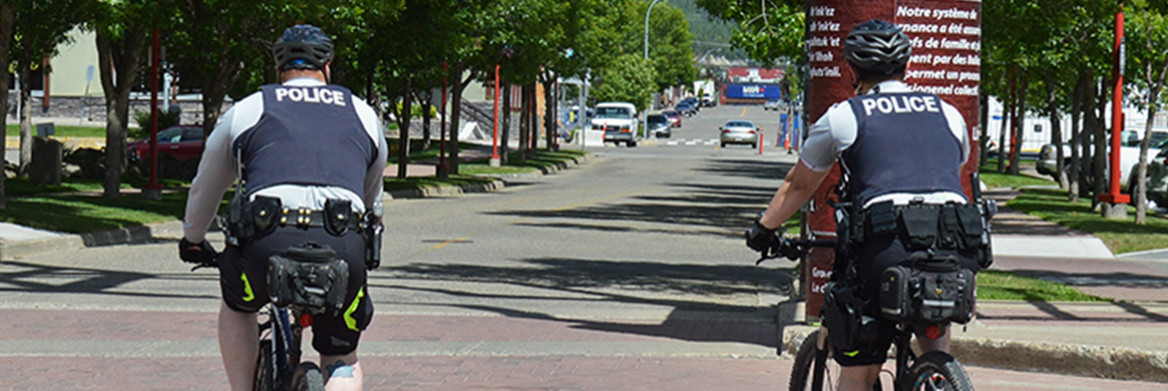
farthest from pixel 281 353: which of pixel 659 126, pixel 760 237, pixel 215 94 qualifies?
pixel 659 126

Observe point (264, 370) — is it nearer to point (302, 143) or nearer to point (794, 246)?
point (302, 143)

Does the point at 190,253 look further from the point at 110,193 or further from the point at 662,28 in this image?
the point at 662,28

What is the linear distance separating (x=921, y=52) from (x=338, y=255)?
596 centimetres

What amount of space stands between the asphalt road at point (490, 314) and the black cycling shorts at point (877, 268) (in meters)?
3.30

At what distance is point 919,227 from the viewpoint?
4.86 m

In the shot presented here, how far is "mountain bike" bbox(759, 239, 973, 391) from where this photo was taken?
4770 millimetres

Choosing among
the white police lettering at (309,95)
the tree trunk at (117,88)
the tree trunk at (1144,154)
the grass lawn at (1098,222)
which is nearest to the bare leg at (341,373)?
the white police lettering at (309,95)

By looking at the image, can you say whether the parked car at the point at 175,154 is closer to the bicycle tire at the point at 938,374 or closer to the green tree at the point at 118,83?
the green tree at the point at 118,83

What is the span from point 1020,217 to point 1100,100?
212 inches

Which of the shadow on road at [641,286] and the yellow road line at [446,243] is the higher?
the shadow on road at [641,286]

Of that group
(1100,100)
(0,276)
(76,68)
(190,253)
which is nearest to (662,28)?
(76,68)

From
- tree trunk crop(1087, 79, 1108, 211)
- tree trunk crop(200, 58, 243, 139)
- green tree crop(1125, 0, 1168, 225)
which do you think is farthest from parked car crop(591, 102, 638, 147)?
green tree crop(1125, 0, 1168, 225)

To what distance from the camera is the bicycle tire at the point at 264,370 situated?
198 inches

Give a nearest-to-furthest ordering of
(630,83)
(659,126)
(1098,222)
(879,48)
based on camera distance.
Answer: (879,48), (1098,222), (659,126), (630,83)
